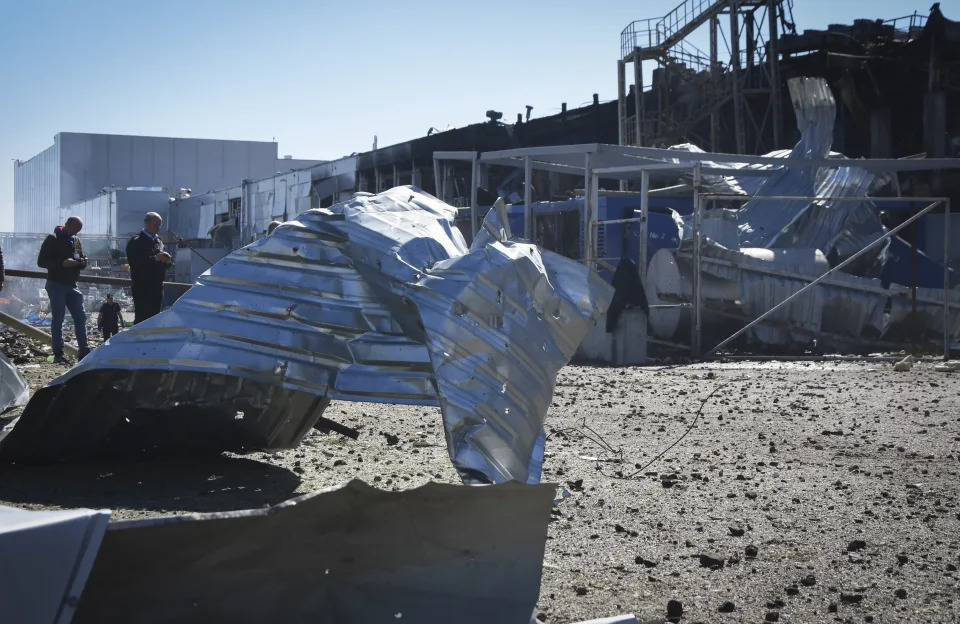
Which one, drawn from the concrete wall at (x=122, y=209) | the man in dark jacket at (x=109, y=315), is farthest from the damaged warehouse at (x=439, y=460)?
the concrete wall at (x=122, y=209)

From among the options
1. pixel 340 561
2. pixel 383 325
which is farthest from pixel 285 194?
pixel 340 561

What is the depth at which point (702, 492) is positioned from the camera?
6.24 metres

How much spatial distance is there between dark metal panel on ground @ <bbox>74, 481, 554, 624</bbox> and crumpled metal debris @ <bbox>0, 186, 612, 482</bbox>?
A: 953mm

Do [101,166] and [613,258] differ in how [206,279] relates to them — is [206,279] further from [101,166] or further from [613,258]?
[101,166]

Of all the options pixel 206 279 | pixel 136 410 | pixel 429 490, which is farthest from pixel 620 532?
pixel 136 410

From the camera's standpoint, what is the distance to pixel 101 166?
5981cm

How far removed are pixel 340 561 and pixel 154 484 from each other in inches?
127

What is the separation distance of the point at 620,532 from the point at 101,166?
2355 inches

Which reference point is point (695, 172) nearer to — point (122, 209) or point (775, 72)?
point (775, 72)

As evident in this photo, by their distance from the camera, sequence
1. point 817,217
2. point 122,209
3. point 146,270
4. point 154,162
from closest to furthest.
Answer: point 146,270, point 817,217, point 122,209, point 154,162

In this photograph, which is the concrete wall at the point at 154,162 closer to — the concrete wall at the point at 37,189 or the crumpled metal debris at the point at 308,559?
the concrete wall at the point at 37,189

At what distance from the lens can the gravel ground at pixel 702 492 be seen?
4320mm

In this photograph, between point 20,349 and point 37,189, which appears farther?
point 37,189

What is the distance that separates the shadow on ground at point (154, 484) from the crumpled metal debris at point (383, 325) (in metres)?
0.40
